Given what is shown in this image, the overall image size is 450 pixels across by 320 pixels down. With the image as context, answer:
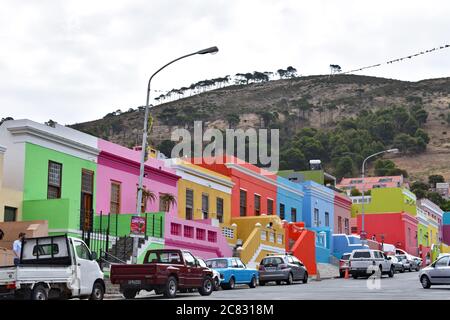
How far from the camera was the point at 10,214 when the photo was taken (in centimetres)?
2753

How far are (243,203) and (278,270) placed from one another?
1265 centimetres

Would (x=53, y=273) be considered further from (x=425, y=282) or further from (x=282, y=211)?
(x=282, y=211)

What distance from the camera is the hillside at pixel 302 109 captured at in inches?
5581

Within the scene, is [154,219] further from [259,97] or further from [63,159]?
[259,97]

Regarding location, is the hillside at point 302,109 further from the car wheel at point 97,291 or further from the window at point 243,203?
the car wheel at point 97,291

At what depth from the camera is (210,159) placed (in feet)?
143

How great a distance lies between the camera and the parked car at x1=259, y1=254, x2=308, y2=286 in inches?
1286

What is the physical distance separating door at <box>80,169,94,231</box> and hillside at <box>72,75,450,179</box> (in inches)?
4005

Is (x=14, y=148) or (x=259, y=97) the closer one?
(x=14, y=148)

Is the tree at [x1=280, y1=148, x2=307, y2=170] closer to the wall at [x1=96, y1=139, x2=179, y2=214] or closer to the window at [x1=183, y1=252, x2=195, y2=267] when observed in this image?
the wall at [x1=96, y1=139, x2=179, y2=214]

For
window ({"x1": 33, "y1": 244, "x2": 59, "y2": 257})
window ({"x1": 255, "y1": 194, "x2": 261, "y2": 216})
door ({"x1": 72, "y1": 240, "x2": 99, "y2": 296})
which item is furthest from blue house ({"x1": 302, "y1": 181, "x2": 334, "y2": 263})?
window ({"x1": 33, "y1": 244, "x2": 59, "y2": 257})

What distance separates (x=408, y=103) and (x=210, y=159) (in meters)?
141

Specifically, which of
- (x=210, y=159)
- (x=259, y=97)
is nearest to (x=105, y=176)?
(x=210, y=159)

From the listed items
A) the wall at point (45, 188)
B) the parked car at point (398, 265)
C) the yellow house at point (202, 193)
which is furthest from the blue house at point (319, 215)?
the wall at point (45, 188)
